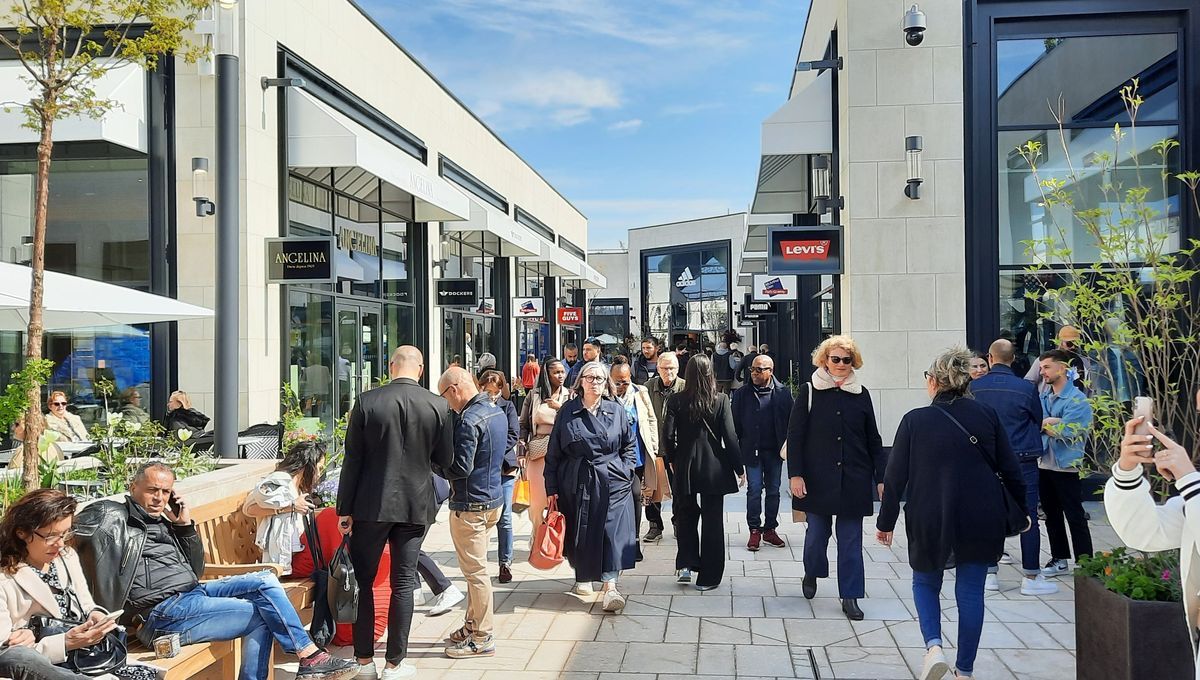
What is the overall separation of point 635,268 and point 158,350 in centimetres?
4230

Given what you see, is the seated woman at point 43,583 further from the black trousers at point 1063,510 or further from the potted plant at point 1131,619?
the black trousers at point 1063,510

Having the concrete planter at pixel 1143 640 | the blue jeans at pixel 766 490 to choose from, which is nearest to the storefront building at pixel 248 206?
the blue jeans at pixel 766 490

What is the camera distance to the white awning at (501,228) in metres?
17.6

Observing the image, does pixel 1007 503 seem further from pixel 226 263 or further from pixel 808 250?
pixel 226 263

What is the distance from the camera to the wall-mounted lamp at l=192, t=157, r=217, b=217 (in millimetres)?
10742

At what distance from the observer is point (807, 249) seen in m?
10.8

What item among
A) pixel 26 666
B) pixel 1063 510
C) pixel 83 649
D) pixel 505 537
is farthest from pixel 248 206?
pixel 1063 510

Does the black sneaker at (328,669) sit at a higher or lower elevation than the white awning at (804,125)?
lower

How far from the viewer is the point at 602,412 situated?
6.33 metres

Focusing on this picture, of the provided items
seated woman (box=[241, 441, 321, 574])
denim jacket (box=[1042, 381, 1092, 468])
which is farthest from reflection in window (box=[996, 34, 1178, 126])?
seated woman (box=[241, 441, 321, 574])

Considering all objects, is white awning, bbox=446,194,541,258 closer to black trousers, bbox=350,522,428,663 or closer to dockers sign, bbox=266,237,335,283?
dockers sign, bbox=266,237,335,283

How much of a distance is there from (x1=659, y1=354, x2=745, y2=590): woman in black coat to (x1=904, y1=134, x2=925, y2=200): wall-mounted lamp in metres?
4.79

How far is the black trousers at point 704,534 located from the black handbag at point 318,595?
2.57 m

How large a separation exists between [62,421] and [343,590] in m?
6.42
